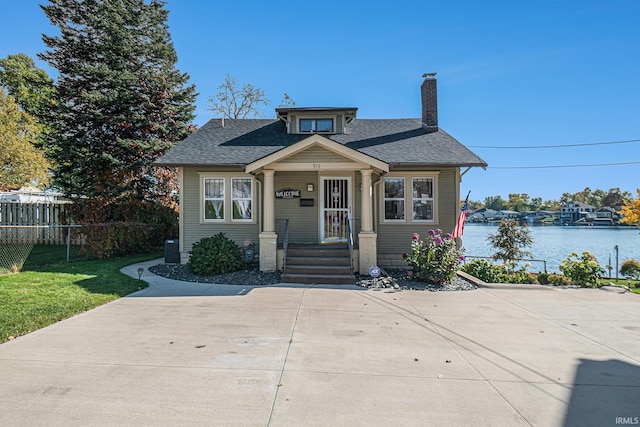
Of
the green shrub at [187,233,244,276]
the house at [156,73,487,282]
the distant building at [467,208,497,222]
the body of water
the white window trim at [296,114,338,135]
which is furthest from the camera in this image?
the distant building at [467,208,497,222]

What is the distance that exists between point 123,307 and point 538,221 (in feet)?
237

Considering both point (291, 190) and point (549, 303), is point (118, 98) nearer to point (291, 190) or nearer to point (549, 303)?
point (291, 190)

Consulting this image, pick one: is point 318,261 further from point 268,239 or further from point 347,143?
point 347,143

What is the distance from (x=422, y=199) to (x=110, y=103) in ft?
45.3

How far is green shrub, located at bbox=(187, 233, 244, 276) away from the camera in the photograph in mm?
9188

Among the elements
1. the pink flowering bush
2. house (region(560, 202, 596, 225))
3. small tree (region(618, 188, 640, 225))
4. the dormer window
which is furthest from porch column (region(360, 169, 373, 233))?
house (region(560, 202, 596, 225))

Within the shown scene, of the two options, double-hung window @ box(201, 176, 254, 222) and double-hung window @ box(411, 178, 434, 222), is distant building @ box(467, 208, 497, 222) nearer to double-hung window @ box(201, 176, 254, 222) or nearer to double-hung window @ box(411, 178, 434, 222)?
double-hung window @ box(411, 178, 434, 222)

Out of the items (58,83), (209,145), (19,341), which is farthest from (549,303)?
(58,83)

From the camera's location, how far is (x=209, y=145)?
39.5 ft

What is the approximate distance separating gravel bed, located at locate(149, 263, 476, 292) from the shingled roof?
355 cm

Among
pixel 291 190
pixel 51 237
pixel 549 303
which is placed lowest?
pixel 549 303

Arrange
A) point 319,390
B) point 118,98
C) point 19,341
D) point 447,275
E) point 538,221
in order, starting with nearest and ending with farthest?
point 319,390
point 19,341
point 447,275
point 118,98
point 538,221

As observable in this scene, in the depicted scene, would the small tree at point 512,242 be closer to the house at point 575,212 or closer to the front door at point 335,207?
the front door at point 335,207

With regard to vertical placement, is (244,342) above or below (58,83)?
below
